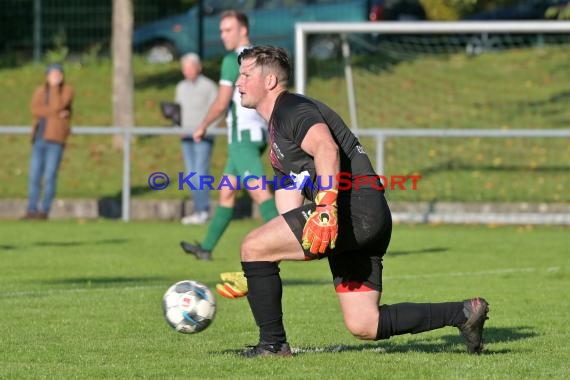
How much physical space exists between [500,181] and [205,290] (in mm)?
13139

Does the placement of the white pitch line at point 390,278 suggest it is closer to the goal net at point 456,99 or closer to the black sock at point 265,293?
the black sock at point 265,293

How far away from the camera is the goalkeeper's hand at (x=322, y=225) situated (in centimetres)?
688

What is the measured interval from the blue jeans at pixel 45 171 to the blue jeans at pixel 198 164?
1.78m

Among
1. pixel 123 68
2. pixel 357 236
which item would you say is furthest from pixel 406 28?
pixel 357 236

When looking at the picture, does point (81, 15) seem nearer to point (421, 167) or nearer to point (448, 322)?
point (421, 167)

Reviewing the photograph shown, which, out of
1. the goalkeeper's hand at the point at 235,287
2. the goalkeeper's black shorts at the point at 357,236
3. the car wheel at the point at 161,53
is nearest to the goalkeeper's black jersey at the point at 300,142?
the goalkeeper's black shorts at the point at 357,236

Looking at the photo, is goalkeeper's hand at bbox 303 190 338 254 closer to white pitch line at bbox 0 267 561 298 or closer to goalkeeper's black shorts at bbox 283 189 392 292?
goalkeeper's black shorts at bbox 283 189 392 292

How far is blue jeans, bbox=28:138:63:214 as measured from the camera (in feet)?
62.2

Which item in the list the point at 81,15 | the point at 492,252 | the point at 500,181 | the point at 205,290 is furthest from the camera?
the point at 81,15

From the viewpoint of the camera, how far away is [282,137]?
285 inches

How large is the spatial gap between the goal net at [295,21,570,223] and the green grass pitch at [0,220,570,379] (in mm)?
2547

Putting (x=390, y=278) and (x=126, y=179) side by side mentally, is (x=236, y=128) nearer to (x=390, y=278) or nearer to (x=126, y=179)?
(x=390, y=278)

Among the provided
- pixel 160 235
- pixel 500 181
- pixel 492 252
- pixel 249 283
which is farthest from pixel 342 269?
pixel 500 181

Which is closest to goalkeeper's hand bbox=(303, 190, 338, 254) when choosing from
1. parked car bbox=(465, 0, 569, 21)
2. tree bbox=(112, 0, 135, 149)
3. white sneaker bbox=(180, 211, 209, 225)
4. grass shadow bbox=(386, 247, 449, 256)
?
grass shadow bbox=(386, 247, 449, 256)
